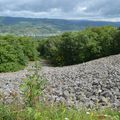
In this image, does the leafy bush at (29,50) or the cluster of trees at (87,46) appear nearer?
the cluster of trees at (87,46)

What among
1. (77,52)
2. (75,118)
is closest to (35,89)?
(75,118)

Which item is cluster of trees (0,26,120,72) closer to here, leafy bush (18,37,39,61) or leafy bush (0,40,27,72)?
leafy bush (0,40,27,72)

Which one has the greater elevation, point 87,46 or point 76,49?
point 87,46

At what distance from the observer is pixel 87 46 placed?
52375mm

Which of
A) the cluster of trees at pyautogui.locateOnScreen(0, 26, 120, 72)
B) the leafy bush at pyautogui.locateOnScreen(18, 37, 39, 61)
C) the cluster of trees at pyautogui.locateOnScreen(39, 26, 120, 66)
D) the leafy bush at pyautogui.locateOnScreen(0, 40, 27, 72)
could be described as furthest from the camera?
the leafy bush at pyautogui.locateOnScreen(18, 37, 39, 61)

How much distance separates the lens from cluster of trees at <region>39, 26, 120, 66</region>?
5128cm

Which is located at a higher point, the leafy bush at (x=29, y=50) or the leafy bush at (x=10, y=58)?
the leafy bush at (x=10, y=58)

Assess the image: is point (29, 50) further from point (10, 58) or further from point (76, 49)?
point (10, 58)

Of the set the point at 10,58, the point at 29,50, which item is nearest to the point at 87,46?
the point at 10,58

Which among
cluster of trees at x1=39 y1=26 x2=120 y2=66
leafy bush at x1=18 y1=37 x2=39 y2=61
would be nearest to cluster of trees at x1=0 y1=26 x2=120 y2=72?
cluster of trees at x1=39 y1=26 x2=120 y2=66

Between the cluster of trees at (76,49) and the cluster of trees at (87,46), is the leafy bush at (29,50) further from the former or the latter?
the cluster of trees at (87,46)

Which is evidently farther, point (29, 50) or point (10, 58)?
point (29, 50)

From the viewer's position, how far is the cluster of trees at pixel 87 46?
5128cm

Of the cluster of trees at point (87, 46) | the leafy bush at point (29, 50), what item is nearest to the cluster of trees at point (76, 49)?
the cluster of trees at point (87, 46)
